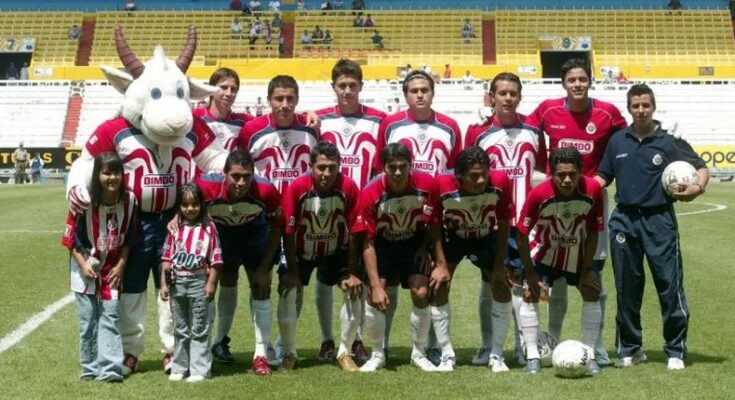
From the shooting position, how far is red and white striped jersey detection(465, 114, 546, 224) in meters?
7.70

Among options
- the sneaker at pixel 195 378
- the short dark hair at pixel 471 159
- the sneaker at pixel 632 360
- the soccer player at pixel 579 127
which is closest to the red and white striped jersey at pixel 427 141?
the short dark hair at pixel 471 159

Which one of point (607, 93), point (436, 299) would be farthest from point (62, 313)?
point (607, 93)

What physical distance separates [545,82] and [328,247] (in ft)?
106

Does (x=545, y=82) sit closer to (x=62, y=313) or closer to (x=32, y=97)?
(x=32, y=97)

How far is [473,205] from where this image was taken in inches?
288

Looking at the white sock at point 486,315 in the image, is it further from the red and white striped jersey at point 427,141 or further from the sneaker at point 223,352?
the sneaker at point 223,352

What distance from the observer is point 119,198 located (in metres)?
7.02

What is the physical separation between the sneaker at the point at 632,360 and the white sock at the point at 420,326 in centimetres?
132

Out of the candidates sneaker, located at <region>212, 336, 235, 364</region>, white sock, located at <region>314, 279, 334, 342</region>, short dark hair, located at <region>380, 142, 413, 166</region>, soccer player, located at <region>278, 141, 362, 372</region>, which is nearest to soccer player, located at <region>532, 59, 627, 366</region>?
short dark hair, located at <region>380, 142, 413, 166</region>

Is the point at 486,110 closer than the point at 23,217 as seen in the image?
Yes

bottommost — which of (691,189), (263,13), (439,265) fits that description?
(439,265)

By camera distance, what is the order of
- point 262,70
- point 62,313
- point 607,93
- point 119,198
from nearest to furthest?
point 119,198
point 62,313
point 607,93
point 262,70

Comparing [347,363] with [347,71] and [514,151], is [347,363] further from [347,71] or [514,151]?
[347,71]

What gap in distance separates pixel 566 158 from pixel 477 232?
0.79 m
